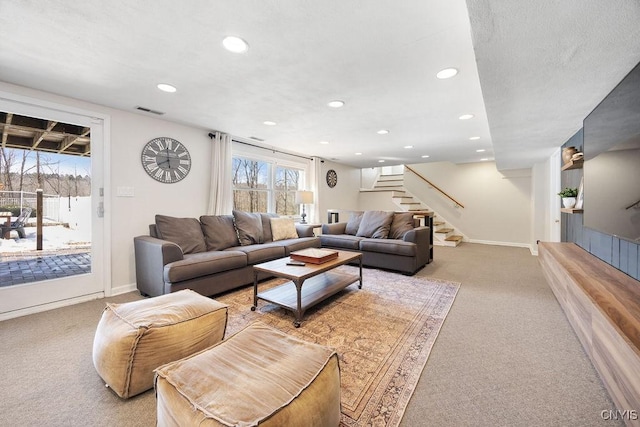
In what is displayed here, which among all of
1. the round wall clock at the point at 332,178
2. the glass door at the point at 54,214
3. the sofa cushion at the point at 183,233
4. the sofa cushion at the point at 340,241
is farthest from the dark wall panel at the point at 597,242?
the glass door at the point at 54,214

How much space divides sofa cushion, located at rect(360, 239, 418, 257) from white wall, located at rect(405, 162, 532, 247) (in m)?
4.26

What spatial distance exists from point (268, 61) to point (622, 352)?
2.55 meters

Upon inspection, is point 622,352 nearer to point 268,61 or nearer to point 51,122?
point 268,61

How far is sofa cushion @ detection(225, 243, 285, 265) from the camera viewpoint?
10.6 ft

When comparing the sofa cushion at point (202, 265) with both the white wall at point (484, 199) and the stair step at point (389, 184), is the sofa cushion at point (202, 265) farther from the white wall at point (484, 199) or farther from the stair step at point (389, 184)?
the white wall at point (484, 199)

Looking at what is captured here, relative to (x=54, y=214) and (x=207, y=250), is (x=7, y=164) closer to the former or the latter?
(x=54, y=214)

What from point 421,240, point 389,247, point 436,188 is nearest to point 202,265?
point 389,247

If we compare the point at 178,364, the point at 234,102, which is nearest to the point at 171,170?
the point at 234,102

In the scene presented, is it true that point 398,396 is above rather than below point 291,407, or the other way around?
below

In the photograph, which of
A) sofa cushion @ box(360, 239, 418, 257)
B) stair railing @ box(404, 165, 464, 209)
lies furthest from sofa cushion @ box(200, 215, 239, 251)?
stair railing @ box(404, 165, 464, 209)

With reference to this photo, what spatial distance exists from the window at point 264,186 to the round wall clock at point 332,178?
90 cm

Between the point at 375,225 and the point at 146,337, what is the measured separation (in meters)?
3.67

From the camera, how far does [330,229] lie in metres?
4.92

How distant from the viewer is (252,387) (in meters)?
0.98
